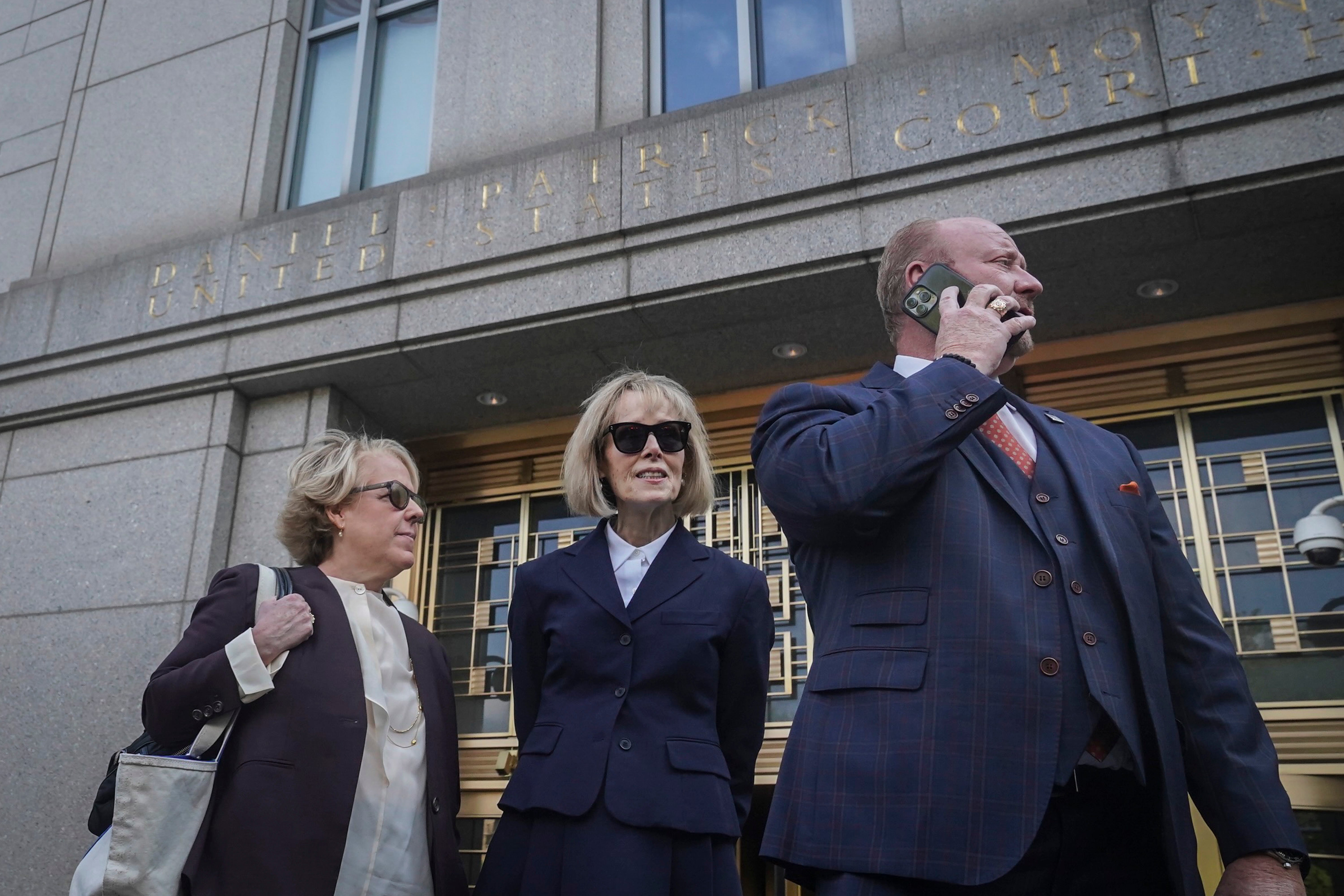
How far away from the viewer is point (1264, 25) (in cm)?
502

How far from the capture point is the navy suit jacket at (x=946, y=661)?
74.2 inches

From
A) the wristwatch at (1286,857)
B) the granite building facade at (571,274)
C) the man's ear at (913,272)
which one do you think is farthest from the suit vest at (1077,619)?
the granite building facade at (571,274)

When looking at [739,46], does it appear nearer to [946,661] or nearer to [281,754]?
[281,754]

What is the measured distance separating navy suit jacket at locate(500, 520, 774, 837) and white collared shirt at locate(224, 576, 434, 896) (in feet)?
1.08

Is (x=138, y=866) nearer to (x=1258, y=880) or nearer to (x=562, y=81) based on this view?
(x=1258, y=880)

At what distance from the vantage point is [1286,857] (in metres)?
2.09

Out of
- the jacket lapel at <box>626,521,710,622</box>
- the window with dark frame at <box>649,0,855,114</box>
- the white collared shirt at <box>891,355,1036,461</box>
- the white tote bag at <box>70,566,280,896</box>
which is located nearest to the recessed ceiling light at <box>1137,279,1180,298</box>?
the window with dark frame at <box>649,0,855,114</box>

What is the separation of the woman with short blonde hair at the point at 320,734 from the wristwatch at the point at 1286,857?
81.1 inches

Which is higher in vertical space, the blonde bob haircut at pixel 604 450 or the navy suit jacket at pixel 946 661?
the blonde bob haircut at pixel 604 450

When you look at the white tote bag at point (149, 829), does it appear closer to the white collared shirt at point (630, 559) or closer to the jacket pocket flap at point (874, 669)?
the white collared shirt at point (630, 559)

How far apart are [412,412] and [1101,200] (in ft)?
14.2

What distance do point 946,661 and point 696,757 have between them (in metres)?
1.04

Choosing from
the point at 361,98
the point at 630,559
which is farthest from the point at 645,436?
the point at 361,98

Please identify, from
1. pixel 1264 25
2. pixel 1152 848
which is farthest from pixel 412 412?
pixel 1152 848
